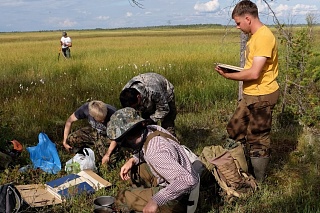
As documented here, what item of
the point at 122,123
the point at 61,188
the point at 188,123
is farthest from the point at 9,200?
the point at 188,123

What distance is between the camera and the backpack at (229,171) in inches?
145

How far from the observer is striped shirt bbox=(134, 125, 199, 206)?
248 cm

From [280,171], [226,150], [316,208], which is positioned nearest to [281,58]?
[280,171]

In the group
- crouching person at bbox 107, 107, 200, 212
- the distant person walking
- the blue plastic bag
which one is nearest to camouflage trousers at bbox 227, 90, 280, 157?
crouching person at bbox 107, 107, 200, 212

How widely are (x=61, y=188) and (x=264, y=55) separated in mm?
2366

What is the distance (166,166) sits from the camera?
8.27 ft

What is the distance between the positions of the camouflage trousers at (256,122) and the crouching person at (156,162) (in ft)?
4.56

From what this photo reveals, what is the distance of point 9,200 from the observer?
306 cm

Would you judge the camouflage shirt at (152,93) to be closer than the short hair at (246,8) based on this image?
No

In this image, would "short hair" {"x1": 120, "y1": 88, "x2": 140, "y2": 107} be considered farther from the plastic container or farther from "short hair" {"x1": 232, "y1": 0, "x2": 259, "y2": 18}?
"short hair" {"x1": 232, "y1": 0, "x2": 259, "y2": 18}

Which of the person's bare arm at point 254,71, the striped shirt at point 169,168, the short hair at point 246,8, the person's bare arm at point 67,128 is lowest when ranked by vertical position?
the person's bare arm at point 67,128

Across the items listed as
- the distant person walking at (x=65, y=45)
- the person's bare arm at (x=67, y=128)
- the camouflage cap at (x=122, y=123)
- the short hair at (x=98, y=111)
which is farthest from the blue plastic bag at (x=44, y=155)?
the distant person walking at (x=65, y=45)

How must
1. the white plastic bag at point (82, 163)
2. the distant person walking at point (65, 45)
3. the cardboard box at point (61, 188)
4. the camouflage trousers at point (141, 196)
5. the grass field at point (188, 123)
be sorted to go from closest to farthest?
the camouflage trousers at point (141, 196), the cardboard box at point (61, 188), the grass field at point (188, 123), the white plastic bag at point (82, 163), the distant person walking at point (65, 45)

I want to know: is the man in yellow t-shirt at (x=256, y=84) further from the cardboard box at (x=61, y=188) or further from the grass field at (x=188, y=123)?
the cardboard box at (x=61, y=188)
